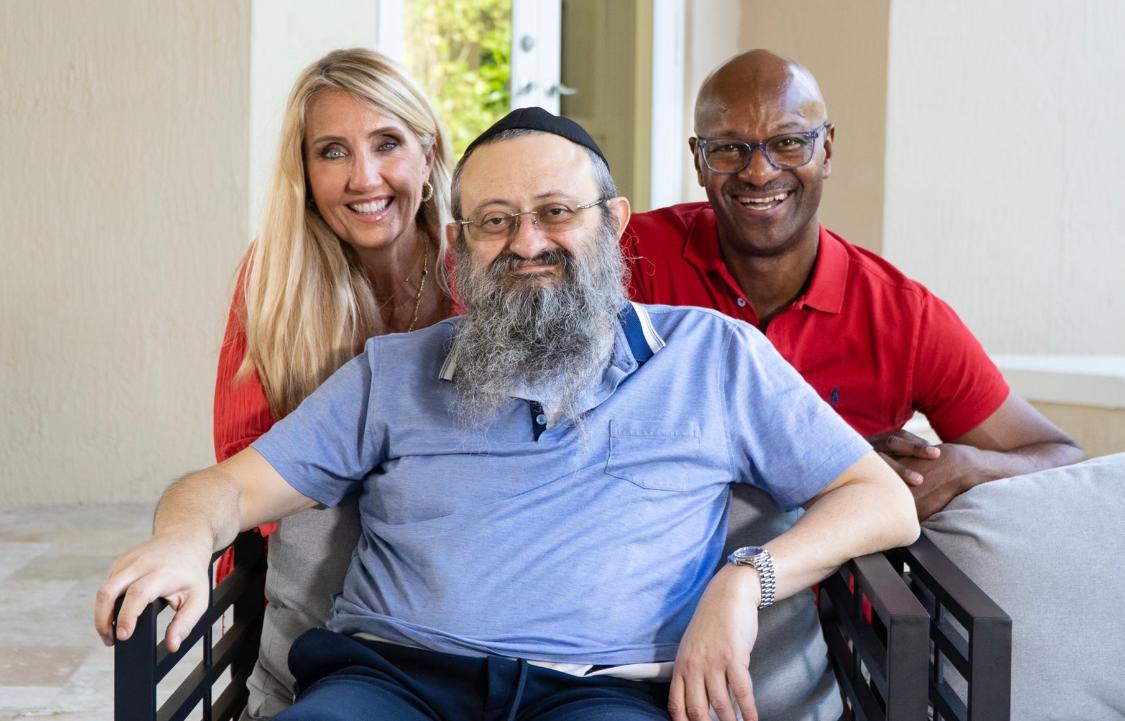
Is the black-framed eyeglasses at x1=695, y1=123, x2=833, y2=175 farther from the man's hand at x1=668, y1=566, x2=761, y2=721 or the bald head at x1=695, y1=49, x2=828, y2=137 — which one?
the man's hand at x1=668, y1=566, x2=761, y2=721

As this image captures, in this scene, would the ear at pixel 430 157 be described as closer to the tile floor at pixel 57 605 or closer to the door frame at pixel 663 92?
the tile floor at pixel 57 605

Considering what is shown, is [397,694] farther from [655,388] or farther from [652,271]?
[652,271]

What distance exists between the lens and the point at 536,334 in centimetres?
207

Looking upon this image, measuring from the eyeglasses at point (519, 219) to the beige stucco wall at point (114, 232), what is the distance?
310cm

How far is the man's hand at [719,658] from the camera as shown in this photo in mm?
1683

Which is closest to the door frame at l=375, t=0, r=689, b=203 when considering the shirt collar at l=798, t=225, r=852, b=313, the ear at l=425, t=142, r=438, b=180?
the ear at l=425, t=142, r=438, b=180

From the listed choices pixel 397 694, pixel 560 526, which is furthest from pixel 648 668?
pixel 397 694

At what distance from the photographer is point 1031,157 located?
15.9 ft

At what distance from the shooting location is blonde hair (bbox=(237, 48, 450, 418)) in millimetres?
2383

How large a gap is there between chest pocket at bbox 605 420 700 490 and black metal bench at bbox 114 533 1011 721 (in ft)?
0.95

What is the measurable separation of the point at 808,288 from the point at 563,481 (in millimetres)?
833

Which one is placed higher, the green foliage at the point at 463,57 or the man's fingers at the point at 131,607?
the green foliage at the point at 463,57

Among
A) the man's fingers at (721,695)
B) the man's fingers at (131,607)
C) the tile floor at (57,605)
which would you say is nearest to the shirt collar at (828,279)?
the man's fingers at (721,695)

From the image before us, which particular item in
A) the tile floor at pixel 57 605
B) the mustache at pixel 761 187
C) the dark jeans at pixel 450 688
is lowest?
the tile floor at pixel 57 605
